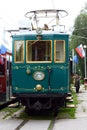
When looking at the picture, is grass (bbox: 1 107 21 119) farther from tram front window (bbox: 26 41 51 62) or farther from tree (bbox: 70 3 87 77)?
tree (bbox: 70 3 87 77)

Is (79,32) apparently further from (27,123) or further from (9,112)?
(27,123)

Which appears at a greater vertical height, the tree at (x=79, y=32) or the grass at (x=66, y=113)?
the tree at (x=79, y=32)

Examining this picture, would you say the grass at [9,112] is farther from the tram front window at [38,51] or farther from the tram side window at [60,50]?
the tram side window at [60,50]

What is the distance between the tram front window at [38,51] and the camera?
1664cm

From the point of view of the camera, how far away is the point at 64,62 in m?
16.5

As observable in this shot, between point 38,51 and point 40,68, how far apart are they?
74 centimetres

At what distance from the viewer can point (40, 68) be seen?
645 inches

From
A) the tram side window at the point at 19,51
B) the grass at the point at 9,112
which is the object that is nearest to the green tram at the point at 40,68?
the tram side window at the point at 19,51

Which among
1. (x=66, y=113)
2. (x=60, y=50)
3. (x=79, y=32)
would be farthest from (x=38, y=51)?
(x=79, y=32)

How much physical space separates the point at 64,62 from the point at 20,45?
171 cm

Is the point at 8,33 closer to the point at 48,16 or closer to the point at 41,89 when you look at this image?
the point at 48,16

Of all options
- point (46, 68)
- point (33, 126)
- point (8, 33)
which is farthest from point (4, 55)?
point (33, 126)

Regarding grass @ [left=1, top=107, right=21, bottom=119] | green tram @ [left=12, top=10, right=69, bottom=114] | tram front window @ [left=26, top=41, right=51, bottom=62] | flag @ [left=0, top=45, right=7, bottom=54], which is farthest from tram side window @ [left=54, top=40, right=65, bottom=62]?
flag @ [left=0, top=45, right=7, bottom=54]

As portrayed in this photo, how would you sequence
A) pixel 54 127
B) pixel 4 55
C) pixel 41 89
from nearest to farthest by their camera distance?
pixel 54 127, pixel 41 89, pixel 4 55
